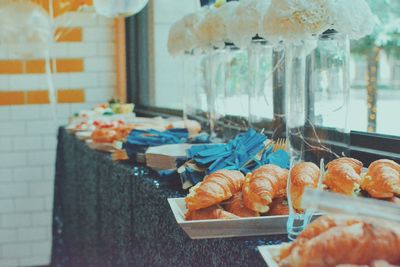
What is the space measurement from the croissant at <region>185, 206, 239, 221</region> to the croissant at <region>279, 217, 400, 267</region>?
463mm

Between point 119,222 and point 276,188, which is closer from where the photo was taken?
point 276,188

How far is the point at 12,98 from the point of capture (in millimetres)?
5359

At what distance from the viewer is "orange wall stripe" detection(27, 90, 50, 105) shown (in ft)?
17.7

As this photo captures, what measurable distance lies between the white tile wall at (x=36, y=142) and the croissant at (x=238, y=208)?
425cm

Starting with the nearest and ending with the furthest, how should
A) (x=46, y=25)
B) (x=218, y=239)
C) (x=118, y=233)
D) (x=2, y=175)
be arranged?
(x=218, y=239), (x=118, y=233), (x=46, y=25), (x=2, y=175)

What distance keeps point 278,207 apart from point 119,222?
122 centimetres

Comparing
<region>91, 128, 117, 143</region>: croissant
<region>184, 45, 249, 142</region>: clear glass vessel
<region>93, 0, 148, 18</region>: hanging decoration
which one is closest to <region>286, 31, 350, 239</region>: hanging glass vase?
<region>184, 45, 249, 142</region>: clear glass vessel

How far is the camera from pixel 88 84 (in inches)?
216

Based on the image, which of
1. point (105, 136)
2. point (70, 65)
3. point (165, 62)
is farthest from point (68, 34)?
point (105, 136)

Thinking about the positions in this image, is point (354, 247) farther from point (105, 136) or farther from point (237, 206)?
point (105, 136)

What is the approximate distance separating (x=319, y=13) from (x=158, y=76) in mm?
3593

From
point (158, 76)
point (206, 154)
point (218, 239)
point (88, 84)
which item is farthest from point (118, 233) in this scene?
point (88, 84)

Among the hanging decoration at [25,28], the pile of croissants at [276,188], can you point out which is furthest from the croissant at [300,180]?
the hanging decoration at [25,28]

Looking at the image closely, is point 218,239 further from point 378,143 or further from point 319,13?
point 378,143
